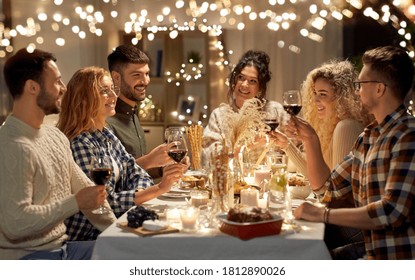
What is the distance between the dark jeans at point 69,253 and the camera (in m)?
2.10

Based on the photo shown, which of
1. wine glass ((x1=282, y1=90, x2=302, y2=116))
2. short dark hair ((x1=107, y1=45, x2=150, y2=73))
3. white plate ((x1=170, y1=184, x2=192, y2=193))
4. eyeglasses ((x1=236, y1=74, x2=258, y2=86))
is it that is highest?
short dark hair ((x1=107, y1=45, x2=150, y2=73))

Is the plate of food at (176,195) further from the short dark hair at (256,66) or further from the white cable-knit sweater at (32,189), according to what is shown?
the short dark hair at (256,66)

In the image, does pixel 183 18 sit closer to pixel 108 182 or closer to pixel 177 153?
pixel 108 182

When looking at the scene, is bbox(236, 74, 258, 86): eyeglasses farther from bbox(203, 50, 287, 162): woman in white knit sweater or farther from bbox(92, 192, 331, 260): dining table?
bbox(92, 192, 331, 260): dining table

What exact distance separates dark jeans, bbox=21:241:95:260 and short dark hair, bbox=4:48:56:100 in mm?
588

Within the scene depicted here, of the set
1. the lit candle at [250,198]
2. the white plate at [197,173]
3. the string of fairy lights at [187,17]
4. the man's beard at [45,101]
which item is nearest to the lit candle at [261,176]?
the white plate at [197,173]

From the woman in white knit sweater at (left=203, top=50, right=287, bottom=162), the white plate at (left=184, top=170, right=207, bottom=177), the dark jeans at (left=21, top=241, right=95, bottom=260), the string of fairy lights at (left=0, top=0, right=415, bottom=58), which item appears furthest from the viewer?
the string of fairy lights at (left=0, top=0, right=415, bottom=58)

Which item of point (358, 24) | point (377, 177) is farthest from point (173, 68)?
point (377, 177)

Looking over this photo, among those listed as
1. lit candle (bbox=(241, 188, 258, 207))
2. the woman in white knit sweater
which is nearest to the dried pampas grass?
lit candle (bbox=(241, 188, 258, 207))

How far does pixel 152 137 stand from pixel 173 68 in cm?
71

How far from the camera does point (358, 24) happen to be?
215 inches

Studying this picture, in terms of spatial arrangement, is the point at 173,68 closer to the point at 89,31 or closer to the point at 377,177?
A: the point at 89,31

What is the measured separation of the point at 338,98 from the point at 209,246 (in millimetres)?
1532

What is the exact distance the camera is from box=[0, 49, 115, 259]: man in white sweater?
194 centimetres
